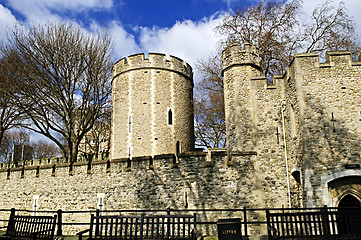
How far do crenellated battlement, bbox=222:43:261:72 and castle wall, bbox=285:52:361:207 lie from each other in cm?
223

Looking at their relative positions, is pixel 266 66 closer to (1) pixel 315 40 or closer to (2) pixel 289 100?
(1) pixel 315 40

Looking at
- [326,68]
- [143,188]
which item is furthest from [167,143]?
[326,68]

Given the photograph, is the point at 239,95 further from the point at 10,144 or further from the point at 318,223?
the point at 10,144

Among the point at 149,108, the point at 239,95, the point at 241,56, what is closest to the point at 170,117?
the point at 149,108

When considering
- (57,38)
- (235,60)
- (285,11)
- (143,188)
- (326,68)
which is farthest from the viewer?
(285,11)

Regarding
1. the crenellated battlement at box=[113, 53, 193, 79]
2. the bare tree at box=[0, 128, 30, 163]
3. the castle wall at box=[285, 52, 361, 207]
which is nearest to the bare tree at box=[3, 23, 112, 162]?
the crenellated battlement at box=[113, 53, 193, 79]

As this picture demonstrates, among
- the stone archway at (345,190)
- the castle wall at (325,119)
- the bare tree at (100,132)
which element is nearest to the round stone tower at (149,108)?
the bare tree at (100,132)

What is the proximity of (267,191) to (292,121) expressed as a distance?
2.75 m

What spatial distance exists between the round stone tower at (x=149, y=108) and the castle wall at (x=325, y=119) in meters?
8.21

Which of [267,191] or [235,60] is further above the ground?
[235,60]

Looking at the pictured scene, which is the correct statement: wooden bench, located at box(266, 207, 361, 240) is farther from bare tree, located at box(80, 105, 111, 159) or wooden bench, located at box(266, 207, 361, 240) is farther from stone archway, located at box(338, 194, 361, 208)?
bare tree, located at box(80, 105, 111, 159)

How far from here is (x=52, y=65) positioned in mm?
14820

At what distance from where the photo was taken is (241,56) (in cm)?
1212

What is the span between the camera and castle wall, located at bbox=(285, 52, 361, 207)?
29.5 feet
